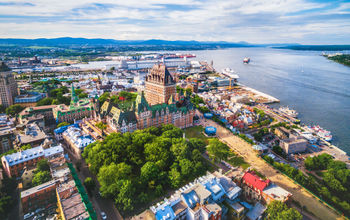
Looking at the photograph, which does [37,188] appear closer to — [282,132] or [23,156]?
[23,156]

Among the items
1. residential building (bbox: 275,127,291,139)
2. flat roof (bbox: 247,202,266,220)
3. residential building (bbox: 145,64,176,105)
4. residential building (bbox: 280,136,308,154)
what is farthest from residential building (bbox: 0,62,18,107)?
residential building (bbox: 275,127,291,139)

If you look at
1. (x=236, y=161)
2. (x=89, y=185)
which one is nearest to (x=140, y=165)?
(x=89, y=185)

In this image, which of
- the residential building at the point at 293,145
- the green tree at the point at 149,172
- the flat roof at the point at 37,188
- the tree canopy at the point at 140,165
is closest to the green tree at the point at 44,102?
the tree canopy at the point at 140,165

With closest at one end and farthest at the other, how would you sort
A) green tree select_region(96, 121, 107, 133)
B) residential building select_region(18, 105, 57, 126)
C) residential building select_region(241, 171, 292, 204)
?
residential building select_region(241, 171, 292, 204) → green tree select_region(96, 121, 107, 133) → residential building select_region(18, 105, 57, 126)

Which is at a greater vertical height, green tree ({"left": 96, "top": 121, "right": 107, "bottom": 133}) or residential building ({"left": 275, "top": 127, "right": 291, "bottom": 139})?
green tree ({"left": 96, "top": 121, "right": 107, "bottom": 133})

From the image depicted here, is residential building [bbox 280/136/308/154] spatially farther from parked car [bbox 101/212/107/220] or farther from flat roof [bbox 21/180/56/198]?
flat roof [bbox 21/180/56/198]

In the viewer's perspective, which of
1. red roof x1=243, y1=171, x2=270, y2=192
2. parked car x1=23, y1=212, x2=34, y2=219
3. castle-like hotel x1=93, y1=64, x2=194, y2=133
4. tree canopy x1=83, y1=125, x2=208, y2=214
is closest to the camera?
parked car x1=23, y1=212, x2=34, y2=219

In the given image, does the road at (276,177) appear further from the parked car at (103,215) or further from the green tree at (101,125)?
the green tree at (101,125)
